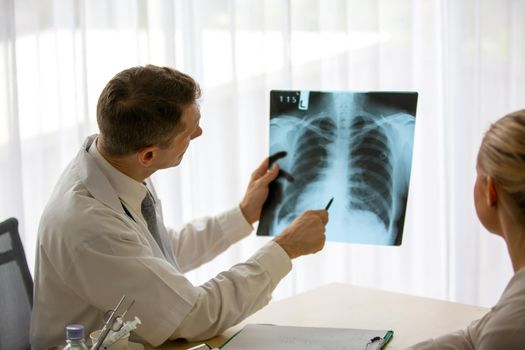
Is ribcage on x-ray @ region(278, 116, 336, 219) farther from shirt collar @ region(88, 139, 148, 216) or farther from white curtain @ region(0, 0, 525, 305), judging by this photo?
white curtain @ region(0, 0, 525, 305)

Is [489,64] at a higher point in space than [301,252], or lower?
higher

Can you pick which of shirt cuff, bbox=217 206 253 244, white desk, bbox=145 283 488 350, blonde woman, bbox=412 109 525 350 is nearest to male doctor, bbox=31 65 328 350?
white desk, bbox=145 283 488 350

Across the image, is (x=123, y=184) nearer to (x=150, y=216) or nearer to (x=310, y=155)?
(x=150, y=216)

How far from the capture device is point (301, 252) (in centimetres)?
204

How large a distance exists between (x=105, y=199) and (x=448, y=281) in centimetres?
212

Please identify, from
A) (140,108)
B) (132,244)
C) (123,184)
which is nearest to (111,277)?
(132,244)

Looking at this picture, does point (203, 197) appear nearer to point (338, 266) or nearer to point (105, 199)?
point (338, 266)

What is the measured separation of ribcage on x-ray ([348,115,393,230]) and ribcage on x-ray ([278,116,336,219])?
0.26ft

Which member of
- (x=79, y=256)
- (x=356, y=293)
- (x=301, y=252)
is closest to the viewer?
(x=79, y=256)

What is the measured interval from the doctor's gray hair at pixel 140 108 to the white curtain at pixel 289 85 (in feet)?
3.64

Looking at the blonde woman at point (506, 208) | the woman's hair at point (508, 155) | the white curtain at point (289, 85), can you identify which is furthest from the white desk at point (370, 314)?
the white curtain at point (289, 85)

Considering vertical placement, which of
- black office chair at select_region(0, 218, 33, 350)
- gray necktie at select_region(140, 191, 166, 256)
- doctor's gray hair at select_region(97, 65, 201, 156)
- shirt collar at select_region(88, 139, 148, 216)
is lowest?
black office chair at select_region(0, 218, 33, 350)

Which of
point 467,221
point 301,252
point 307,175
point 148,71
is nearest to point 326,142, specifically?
point 307,175

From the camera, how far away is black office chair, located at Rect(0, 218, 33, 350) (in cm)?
187
